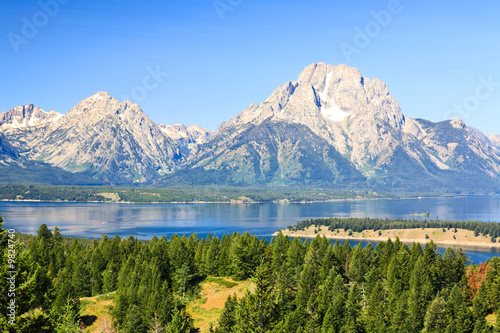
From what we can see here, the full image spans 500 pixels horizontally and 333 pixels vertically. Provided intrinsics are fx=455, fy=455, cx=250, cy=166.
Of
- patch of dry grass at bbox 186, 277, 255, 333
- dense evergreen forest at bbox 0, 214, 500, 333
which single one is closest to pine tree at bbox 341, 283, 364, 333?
dense evergreen forest at bbox 0, 214, 500, 333

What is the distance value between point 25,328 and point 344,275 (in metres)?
76.8

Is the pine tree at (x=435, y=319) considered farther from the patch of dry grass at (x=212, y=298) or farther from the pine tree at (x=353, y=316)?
the patch of dry grass at (x=212, y=298)

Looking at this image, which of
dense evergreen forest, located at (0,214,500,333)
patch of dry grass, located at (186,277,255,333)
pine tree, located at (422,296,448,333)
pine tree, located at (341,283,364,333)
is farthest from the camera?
patch of dry grass, located at (186,277,255,333)

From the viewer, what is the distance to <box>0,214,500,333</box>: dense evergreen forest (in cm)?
6762

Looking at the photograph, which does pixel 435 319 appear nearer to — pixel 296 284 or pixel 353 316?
pixel 353 316

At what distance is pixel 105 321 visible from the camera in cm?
6706

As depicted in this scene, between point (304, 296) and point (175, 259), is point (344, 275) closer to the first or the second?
point (304, 296)

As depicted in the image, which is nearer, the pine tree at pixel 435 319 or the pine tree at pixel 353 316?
the pine tree at pixel 353 316

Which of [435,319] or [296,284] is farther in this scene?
[296,284]

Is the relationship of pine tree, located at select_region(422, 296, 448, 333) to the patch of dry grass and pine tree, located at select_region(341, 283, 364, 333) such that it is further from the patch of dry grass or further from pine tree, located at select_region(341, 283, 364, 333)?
the patch of dry grass

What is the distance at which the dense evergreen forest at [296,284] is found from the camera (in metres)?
67.6

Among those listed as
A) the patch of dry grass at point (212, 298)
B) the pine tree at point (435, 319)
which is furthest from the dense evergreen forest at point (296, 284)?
the patch of dry grass at point (212, 298)

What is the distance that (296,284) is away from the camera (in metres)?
84.5

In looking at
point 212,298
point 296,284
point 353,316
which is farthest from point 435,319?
point 212,298
